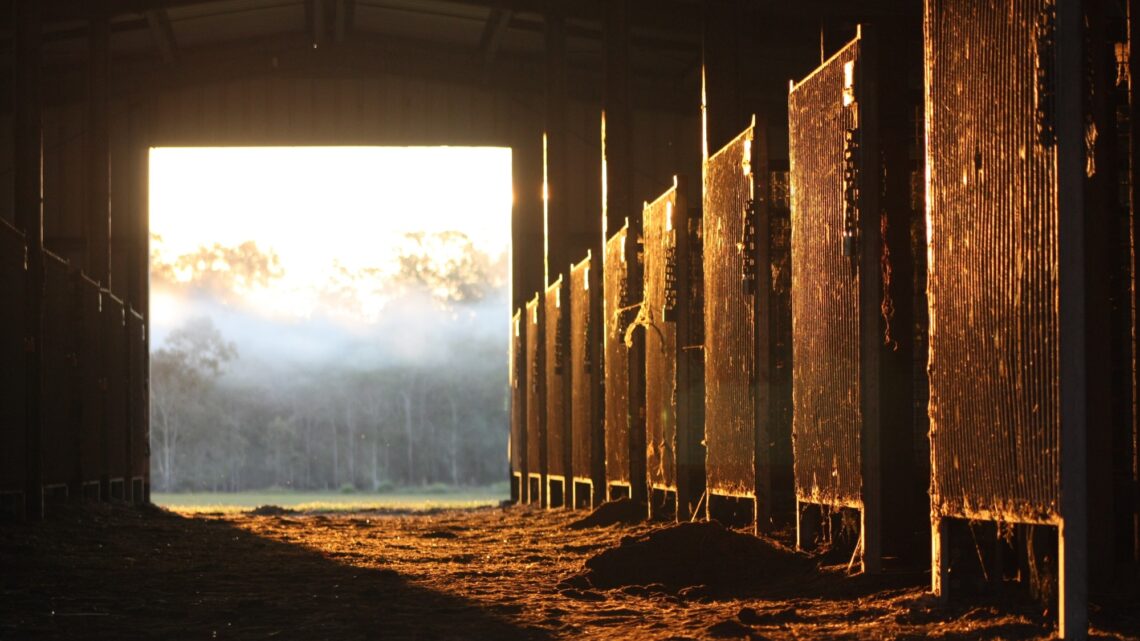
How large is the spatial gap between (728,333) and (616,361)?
4912 mm

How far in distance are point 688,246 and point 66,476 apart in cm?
801

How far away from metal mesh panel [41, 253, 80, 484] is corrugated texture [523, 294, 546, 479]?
6732 millimetres

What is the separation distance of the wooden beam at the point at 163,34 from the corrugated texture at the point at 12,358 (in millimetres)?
13559

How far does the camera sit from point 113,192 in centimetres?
2983

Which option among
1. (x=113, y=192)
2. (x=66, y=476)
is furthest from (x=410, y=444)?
A: (x=66, y=476)

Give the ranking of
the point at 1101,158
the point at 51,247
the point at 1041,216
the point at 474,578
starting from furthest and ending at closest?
the point at 51,247 < the point at 474,578 < the point at 1101,158 < the point at 1041,216

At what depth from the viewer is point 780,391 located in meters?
9.16

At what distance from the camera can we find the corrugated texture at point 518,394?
87.2ft

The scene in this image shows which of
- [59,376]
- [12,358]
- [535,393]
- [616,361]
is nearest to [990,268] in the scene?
[616,361]

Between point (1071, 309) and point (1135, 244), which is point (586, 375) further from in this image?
point (1071, 309)

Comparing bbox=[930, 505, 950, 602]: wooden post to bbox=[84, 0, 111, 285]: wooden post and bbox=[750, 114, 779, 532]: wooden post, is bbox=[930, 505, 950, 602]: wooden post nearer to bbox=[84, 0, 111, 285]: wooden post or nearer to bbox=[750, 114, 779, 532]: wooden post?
bbox=[750, 114, 779, 532]: wooden post

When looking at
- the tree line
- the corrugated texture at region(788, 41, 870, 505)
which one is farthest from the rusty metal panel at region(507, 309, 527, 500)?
the tree line

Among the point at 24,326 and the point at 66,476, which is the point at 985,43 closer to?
the point at 24,326

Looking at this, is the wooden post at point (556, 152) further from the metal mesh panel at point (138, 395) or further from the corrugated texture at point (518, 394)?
the metal mesh panel at point (138, 395)
